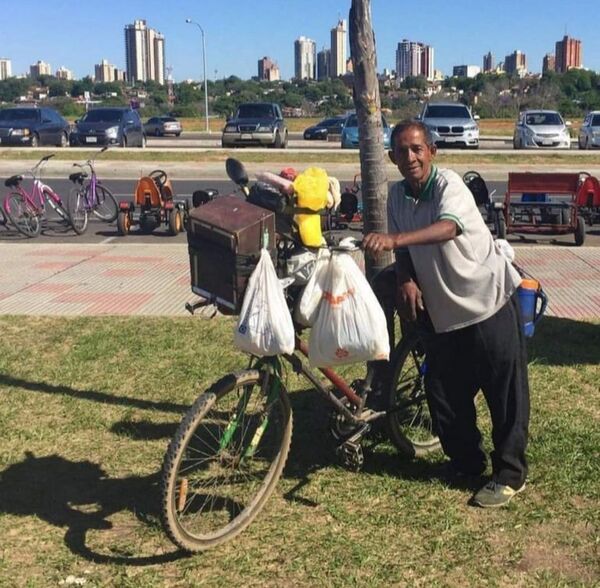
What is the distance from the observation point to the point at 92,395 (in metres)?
5.43

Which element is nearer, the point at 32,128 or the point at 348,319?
the point at 348,319

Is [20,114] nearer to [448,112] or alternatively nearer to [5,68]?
[448,112]

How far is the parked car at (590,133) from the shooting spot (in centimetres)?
2845

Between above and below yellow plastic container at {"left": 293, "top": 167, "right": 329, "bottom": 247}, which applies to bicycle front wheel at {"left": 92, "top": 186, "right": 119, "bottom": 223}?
below

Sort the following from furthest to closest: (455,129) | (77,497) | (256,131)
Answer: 1. (256,131)
2. (455,129)
3. (77,497)

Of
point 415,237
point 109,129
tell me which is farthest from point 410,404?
point 109,129

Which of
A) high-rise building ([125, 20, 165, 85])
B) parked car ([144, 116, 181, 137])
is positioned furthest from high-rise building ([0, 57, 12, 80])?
parked car ([144, 116, 181, 137])

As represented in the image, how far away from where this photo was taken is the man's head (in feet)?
11.7

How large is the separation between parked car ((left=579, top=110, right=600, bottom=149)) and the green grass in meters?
24.6

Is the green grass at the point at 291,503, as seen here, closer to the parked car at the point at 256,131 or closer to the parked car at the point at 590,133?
the parked car at the point at 256,131

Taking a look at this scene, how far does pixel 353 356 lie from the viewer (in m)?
3.57

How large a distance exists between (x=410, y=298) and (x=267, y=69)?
544 ft

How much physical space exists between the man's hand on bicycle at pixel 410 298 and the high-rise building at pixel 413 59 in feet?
445

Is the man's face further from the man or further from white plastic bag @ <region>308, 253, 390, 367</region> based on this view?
white plastic bag @ <region>308, 253, 390, 367</region>
